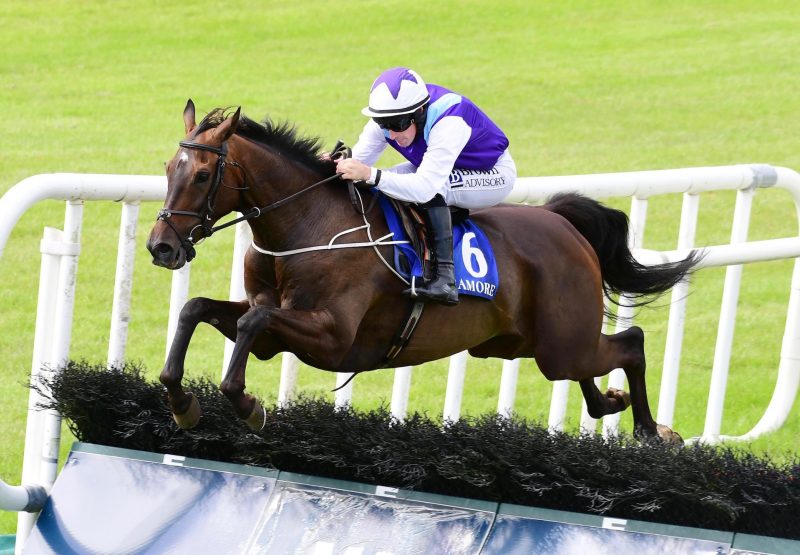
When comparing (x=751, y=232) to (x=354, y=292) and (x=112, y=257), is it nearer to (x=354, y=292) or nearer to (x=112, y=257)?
(x=112, y=257)

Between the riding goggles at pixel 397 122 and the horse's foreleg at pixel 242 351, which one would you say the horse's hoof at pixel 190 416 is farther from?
the riding goggles at pixel 397 122

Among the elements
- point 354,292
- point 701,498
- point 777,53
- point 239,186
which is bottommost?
point 701,498

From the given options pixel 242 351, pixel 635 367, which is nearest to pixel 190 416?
pixel 242 351

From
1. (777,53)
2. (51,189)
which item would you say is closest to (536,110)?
(777,53)

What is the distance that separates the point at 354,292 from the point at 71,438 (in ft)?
9.66

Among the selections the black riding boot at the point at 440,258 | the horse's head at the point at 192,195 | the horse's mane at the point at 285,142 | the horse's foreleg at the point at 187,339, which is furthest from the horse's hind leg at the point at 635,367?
the horse's head at the point at 192,195

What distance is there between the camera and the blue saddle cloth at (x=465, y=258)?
5.25 m

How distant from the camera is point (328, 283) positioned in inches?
201

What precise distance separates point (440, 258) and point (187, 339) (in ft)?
3.15

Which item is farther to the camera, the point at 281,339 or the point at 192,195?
the point at 281,339

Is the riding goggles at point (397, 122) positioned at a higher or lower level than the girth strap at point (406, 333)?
higher

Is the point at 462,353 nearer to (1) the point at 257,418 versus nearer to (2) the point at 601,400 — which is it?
(2) the point at 601,400

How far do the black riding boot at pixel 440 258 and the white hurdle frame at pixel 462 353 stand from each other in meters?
0.59

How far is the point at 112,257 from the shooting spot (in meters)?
10.8
